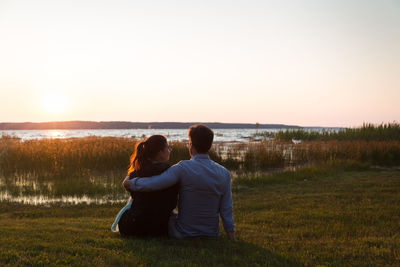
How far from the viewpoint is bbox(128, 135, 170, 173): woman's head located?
412cm

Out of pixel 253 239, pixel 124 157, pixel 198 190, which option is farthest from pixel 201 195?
pixel 124 157

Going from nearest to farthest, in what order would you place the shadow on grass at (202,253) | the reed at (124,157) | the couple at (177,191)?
the shadow on grass at (202,253), the couple at (177,191), the reed at (124,157)

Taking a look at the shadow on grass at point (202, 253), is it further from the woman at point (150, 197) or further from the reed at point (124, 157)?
the reed at point (124, 157)

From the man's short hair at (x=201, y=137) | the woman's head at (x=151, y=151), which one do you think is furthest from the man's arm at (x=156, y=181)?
the man's short hair at (x=201, y=137)

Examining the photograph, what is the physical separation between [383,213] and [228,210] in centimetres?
394

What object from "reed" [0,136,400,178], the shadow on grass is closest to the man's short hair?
the shadow on grass

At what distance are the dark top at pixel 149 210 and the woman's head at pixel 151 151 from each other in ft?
0.33

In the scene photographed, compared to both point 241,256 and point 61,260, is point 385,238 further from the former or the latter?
point 61,260

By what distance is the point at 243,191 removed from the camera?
10320mm

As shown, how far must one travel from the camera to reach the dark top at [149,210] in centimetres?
409

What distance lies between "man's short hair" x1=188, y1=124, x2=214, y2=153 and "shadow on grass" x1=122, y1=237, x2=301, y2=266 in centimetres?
119

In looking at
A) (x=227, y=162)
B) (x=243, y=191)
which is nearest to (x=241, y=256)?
(x=243, y=191)

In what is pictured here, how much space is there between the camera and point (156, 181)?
12.8 feet

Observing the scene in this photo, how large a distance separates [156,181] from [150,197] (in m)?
0.32
